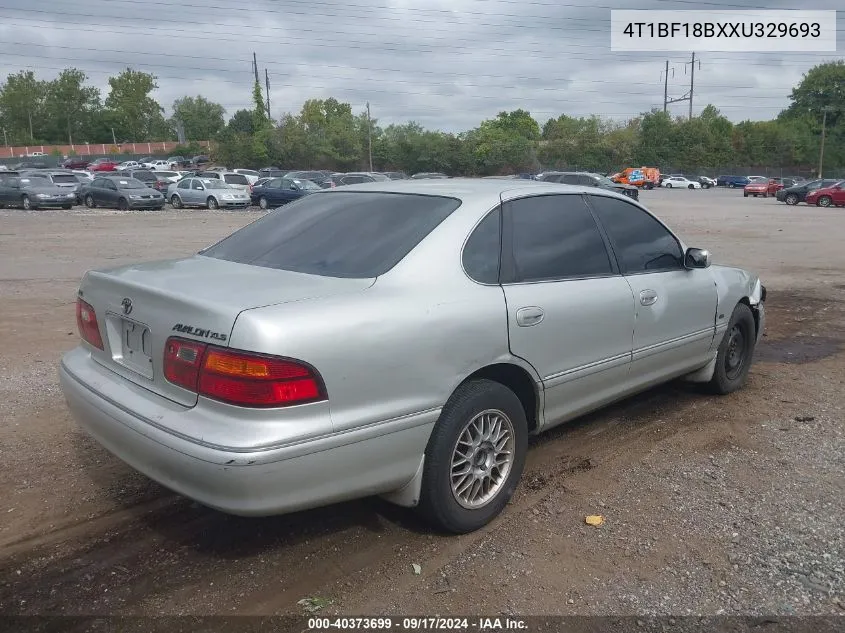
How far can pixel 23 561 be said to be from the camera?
3092 mm

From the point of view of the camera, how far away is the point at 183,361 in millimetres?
2787

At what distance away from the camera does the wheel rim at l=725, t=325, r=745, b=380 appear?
5352 mm

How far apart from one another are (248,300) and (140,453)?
81 centimetres

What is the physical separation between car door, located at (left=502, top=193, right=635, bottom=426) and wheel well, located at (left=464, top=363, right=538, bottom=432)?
0.07m

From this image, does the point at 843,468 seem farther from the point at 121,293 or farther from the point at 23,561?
the point at 23,561

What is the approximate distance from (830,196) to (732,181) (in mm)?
38161

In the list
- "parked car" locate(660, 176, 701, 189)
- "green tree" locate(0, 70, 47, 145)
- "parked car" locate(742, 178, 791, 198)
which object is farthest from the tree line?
"parked car" locate(742, 178, 791, 198)

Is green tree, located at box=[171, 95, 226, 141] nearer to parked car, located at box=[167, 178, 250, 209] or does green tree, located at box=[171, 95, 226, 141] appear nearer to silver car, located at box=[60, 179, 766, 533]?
parked car, located at box=[167, 178, 250, 209]

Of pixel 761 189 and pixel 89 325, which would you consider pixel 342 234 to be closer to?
pixel 89 325

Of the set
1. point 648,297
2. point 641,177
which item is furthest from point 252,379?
point 641,177

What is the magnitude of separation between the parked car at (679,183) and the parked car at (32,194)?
2081 inches

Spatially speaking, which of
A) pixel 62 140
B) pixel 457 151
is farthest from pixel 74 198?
pixel 62 140

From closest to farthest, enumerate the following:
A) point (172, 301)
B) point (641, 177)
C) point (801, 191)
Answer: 1. point (172, 301)
2. point (801, 191)
3. point (641, 177)

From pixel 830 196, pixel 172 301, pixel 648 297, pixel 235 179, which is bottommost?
pixel 830 196
